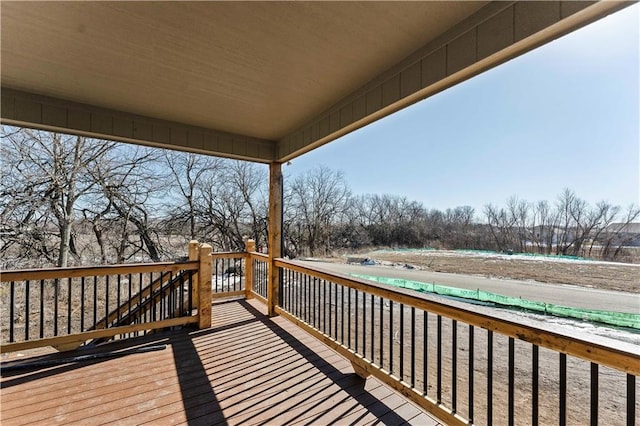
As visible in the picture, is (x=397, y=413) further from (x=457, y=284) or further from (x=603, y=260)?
(x=603, y=260)

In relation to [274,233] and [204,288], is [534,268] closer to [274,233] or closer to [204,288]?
[274,233]

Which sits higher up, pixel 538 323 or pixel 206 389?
pixel 538 323

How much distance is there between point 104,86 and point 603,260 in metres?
18.9

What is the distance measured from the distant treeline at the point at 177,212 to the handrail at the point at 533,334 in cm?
1054

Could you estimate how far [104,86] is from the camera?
246 cm

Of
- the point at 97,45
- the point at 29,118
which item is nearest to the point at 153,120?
the point at 29,118

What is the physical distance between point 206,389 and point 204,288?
61.2 inches

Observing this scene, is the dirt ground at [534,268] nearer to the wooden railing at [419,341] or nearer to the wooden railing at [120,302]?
the wooden railing at [419,341]

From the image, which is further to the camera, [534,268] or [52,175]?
[534,268]

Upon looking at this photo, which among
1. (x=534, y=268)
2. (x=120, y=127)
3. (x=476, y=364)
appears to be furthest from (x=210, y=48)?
(x=534, y=268)

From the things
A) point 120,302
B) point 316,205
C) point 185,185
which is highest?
point 185,185

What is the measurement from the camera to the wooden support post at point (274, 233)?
4.05 meters

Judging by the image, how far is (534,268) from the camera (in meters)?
15.0

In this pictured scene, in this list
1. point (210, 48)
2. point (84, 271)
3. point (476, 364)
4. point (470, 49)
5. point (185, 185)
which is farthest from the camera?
point (185, 185)
